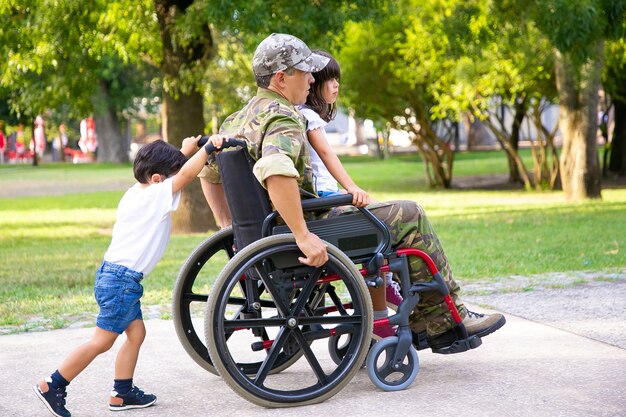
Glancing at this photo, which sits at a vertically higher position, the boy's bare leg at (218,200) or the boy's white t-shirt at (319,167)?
the boy's white t-shirt at (319,167)

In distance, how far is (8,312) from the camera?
721 cm

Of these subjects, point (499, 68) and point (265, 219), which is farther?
point (499, 68)

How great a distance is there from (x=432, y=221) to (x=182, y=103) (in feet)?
13.9

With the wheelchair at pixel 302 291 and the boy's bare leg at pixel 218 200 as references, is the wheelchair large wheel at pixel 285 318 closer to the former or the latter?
the wheelchair at pixel 302 291

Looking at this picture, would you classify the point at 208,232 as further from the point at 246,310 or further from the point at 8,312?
the point at 246,310

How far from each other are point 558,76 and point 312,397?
15749 mm

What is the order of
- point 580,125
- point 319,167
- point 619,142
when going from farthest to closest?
point 619,142 → point 580,125 → point 319,167

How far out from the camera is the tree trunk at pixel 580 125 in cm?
1847

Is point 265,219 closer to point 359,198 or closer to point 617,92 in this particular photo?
point 359,198

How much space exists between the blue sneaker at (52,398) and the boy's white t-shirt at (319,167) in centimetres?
143

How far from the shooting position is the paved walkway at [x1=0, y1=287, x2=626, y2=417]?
4.18 m

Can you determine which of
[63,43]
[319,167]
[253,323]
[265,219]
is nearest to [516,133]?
[63,43]

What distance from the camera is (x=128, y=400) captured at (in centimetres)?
434

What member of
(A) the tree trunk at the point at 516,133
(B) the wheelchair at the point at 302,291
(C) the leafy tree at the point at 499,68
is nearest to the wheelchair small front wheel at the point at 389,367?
(B) the wheelchair at the point at 302,291
